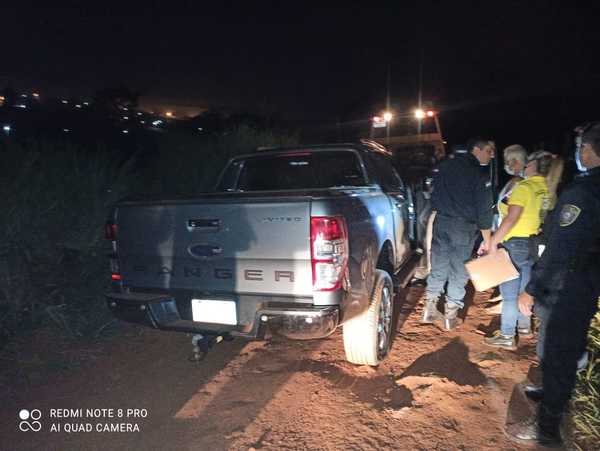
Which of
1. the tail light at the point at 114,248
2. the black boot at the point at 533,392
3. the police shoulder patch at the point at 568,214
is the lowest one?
the black boot at the point at 533,392

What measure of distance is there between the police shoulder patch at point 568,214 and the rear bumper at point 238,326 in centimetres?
144

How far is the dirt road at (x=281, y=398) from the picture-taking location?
278 centimetres

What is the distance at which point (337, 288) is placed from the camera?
9.36ft

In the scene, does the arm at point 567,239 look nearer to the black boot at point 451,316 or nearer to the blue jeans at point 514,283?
the blue jeans at point 514,283

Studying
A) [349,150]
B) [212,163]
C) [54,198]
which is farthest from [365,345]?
[212,163]

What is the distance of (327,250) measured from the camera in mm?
2781

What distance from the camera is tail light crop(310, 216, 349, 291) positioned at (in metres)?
2.77

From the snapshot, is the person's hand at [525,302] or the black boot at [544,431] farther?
the person's hand at [525,302]

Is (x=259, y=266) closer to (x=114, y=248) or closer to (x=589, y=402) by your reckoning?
(x=114, y=248)

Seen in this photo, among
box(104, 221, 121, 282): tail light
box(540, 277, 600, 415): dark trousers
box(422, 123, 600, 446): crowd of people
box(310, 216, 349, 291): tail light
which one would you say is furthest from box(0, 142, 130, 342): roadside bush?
box(540, 277, 600, 415): dark trousers

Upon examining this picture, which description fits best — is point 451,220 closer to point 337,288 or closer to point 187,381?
point 337,288

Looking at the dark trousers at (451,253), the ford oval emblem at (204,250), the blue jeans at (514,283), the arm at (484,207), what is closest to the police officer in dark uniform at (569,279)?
the blue jeans at (514,283)

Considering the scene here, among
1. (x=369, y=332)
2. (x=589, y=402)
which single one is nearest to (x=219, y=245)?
(x=369, y=332)

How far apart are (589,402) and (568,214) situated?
4.88 feet
